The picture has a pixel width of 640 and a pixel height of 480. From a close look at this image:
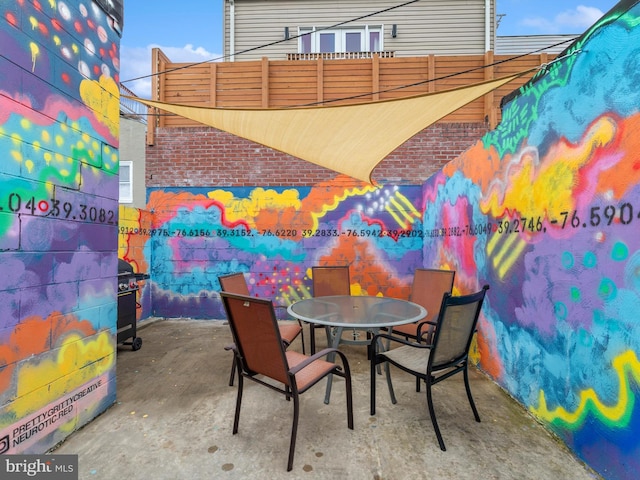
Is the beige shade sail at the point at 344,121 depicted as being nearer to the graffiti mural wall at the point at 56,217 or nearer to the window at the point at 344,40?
the graffiti mural wall at the point at 56,217

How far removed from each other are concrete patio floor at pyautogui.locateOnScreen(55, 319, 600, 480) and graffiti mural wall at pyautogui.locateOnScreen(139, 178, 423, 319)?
2204mm

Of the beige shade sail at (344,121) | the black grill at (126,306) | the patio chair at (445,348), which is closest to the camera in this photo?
the patio chair at (445,348)

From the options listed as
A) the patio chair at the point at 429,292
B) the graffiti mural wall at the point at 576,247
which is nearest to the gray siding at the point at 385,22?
the graffiti mural wall at the point at 576,247

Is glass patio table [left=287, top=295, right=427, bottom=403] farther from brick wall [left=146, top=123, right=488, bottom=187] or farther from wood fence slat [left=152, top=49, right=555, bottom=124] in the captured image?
wood fence slat [left=152, top=49, right=555, bottom=124]

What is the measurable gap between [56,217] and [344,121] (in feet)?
7.45

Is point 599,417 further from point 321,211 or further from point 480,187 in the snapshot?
point 321,211

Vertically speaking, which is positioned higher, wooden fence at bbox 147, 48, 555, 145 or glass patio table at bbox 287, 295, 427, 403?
wooden fence at bbox 147, 48, 555, 145

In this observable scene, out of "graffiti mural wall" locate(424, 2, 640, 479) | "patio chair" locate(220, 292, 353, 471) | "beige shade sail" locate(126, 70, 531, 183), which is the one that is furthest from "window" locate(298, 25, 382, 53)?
"patio chair" locate(220, 292, 353, 471)

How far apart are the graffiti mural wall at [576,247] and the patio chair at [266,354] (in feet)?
4.38

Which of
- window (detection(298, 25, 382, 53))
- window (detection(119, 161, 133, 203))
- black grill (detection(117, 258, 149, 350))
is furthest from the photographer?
window (detection(119, 161, 133, 203))

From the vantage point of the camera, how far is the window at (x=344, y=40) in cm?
685

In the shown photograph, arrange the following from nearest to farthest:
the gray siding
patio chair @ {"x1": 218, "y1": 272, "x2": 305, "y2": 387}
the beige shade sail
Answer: the beige shade sail
patio chair @ {"x1": 218, "y1": 272, "x2": 305, "y2": 387}
the gray siding

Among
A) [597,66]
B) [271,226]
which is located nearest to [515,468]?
[597,66]

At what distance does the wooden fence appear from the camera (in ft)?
16.1
